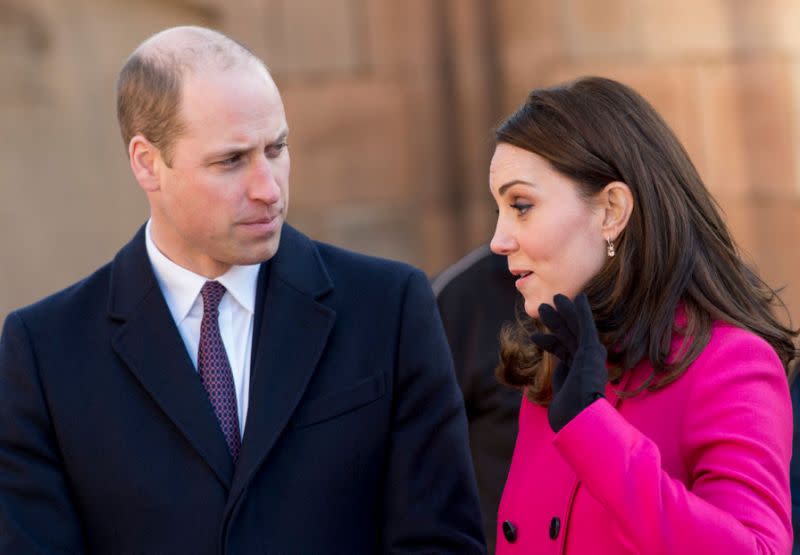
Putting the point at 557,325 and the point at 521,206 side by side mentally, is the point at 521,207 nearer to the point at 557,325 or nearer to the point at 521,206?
the point at 521,206

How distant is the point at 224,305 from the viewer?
3.56m

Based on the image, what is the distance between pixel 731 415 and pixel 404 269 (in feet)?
3.70

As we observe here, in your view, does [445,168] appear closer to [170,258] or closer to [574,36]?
[574,36]

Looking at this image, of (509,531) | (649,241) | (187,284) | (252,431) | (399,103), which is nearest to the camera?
(649,241)

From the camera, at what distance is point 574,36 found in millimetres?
7617

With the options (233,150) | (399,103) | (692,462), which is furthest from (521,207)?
(399,103)

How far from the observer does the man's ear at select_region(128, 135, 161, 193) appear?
358 cm

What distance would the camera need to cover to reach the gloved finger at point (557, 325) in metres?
2.87

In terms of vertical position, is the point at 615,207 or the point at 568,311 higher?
the point at 615,207

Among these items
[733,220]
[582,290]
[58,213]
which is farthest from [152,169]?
[733,220]

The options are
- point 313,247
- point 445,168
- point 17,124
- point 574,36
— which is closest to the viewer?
point 313,247

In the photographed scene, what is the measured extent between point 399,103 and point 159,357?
4.69 metres

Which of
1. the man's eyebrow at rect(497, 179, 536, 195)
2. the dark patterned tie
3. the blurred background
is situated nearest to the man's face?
the dark patterned tie

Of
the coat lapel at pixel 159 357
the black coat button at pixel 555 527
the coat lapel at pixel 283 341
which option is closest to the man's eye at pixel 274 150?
the coat lapel at pixel 283 341
